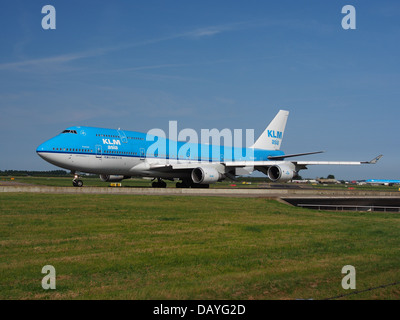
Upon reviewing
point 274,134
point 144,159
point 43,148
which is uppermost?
→ point 274,134

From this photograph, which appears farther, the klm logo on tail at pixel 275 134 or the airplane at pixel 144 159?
the klm logo on tail at pixel 275 134

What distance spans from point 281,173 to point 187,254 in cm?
3180

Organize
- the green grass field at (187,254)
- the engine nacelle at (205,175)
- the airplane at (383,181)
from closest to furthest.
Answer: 1. the green grass field at (187,254)
2. the engine nacelle at (205,175)
3. the airplane at (383,181)

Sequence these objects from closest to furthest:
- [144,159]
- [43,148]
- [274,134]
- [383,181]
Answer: [43,148]
[144,159]
[274,134]
[383,181]

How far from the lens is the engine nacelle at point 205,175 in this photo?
40188mm

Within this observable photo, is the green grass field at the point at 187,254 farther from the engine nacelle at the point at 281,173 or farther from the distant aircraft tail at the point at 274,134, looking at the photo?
the distant aircraft tail at the point at 274,134

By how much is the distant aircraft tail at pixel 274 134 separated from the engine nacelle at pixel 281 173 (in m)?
13.1

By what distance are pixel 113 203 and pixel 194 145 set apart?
2588cm

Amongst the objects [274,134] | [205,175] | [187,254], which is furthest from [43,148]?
[274,134]

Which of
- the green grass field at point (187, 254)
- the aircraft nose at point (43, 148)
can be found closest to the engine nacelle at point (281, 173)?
the aircraft nose at point (43, 148)

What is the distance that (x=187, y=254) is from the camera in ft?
36.8

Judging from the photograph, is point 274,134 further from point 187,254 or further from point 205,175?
point 187,254

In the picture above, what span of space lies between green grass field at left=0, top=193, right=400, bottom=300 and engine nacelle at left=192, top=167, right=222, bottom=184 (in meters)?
20.4
